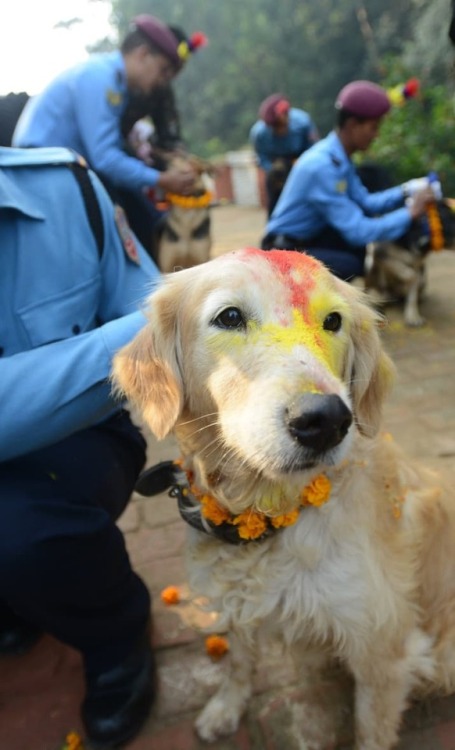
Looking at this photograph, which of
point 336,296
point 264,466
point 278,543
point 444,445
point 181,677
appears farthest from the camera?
point 444,445

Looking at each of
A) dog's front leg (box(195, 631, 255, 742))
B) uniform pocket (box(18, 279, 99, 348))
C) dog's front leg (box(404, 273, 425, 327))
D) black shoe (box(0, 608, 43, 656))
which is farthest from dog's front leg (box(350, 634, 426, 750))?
dog's front leg (box(404, 273, 425, 327))

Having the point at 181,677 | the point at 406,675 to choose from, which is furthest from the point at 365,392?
the point at 181,677

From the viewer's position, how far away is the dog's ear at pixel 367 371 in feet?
5.59

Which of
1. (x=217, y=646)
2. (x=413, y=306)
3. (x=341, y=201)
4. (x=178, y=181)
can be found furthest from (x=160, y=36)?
(x=217, y=646)

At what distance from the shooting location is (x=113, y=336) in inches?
69.6

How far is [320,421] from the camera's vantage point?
1246 millimetres

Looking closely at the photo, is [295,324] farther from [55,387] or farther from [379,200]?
[379,200]

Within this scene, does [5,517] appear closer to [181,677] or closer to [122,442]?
[122,442]

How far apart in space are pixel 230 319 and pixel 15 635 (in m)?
1.75

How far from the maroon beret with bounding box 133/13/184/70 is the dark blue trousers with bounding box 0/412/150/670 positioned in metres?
3.28

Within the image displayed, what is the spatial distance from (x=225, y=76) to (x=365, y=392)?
114 ft

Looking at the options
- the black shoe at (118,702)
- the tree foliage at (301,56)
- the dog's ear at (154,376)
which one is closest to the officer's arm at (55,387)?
the dog's ear at (154,376)

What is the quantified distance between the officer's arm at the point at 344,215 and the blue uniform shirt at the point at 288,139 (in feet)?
10.4

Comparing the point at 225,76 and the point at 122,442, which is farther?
the point at 225,76
